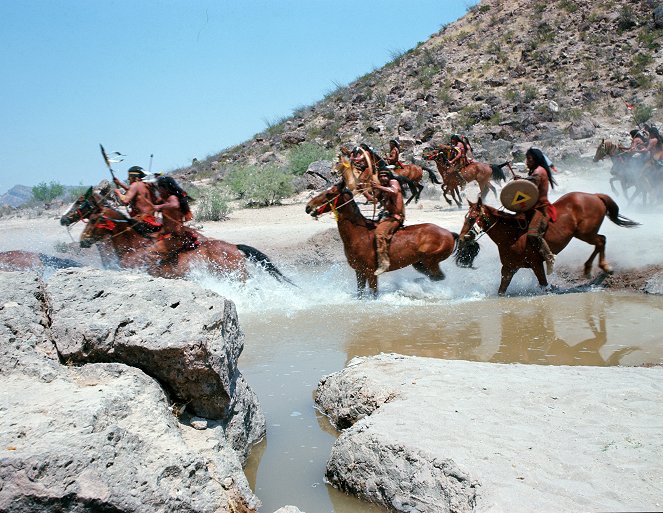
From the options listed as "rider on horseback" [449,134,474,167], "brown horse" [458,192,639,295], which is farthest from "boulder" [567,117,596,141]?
"brown horse" [458,192,639,295]

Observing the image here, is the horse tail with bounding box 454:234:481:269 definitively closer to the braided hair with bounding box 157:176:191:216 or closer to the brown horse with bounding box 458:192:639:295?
the brown horse with bounding box 458:192:639:295

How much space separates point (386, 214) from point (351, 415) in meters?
5.66

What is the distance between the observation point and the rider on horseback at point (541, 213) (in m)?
10.4

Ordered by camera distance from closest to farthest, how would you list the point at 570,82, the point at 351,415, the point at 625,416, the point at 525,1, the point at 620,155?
1. the point at 625,416
2. the point at 351,415
3. the point at 620,155
4. the point at 570,82
5. the point at 525,1

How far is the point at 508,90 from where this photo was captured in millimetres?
35469

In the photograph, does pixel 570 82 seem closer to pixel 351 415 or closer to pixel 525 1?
pixel 525 1

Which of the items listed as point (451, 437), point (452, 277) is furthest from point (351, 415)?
point (452, 277)

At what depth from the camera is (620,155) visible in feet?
59.5

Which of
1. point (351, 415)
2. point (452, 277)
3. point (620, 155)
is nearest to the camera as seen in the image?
point (351, 415)

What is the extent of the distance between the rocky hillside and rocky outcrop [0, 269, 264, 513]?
2265cm

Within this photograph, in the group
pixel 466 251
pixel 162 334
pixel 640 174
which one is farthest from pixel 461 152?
pixel 162 334

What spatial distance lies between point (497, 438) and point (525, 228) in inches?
266

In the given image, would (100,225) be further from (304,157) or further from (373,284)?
(304,157)

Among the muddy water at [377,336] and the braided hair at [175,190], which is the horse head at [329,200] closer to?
the muddy water at [377,336]
